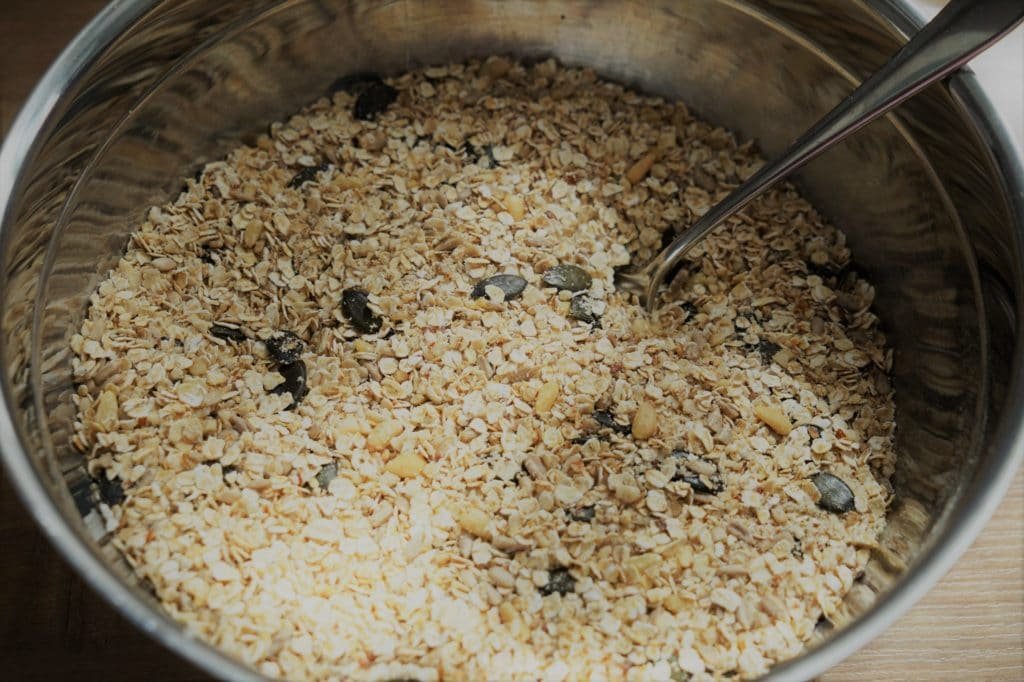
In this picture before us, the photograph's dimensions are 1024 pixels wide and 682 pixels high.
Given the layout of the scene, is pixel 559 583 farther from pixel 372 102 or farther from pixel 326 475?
pixel 372 102

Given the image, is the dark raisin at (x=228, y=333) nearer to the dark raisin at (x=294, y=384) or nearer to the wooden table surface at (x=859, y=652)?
the dark raisin at (x=294, y=384)

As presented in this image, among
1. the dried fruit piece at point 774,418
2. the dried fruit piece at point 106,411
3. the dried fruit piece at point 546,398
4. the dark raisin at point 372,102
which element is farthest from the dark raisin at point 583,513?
the dark raisin at point 372,102

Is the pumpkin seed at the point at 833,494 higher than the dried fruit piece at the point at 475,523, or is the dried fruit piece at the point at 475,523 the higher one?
the pumpkin seed at the point at 833,494

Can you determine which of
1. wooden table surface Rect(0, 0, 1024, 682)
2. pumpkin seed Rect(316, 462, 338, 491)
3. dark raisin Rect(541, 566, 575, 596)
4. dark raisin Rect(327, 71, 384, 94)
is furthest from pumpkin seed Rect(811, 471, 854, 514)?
dark raisin Rect(327, 71, 384, 94)

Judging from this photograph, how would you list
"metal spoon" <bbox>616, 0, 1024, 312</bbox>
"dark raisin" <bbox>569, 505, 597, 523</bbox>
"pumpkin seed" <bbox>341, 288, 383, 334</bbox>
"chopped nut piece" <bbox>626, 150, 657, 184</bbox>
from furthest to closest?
"chopped nut piece" <bbox>626, 150, 657, 184</bbox> < "pumpkin seed" <bbox>341, 288, 383, 334</bbox> < "dark raisin" <bbox>569, 505, 597, 523</bbox> < "metal spoon" <bbox>616, 0, 1024, 312</bbox>

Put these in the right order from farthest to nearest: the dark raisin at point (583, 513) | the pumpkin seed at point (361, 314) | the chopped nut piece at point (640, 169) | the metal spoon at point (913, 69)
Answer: the chopped nut piece at point (640, 169) → the pumpkin seed at point (361, 314) → the dark raisin at point (583, 513) → the metal spoon at point (913, 69)

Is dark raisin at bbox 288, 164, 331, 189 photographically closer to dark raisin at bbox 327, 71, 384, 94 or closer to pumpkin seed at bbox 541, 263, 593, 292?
dark raisin at bbox 327, 71, 384, 94

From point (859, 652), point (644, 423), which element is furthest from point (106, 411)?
point (859, 652)
